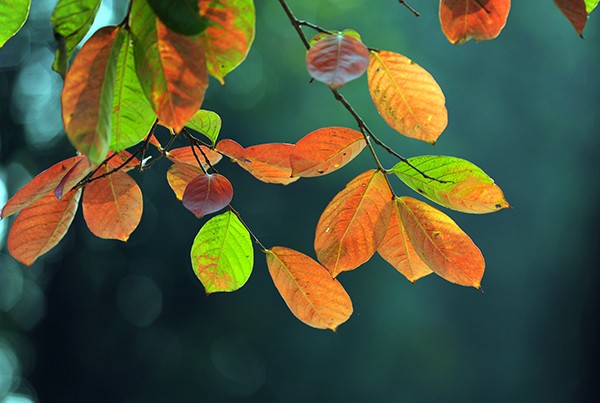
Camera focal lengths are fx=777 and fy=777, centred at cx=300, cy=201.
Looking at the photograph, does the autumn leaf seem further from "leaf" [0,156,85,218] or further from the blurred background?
the blurred background

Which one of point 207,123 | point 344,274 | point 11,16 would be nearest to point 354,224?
point 207,123

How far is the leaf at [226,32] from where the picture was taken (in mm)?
410

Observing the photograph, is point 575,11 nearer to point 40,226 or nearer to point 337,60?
point 337,60

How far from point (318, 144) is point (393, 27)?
26.9ft

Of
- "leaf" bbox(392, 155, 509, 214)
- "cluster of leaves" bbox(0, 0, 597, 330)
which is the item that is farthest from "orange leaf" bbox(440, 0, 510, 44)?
"leaf" bbox(392, 155, 509, 214)

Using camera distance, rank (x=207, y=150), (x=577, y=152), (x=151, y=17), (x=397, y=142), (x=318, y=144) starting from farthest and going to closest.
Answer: (x=577, y=152)
(x=397, y=142)
(x=207, y=150)
(x=318, y=144)
(x=151, y=17)

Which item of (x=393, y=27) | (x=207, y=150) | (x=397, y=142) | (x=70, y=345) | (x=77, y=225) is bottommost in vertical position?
(x=70, y=345)

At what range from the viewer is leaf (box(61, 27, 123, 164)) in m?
0.38

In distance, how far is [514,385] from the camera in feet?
26.1

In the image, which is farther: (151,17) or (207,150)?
→ (207,150)

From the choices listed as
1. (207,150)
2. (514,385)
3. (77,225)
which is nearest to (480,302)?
(514,385)

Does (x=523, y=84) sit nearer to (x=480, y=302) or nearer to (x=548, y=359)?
(x=480, y=302)

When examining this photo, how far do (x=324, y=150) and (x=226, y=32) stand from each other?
0.15 metres

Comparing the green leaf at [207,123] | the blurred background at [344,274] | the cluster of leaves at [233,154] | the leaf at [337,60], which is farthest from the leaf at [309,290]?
the blurred background at [344,274]
